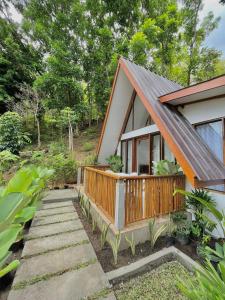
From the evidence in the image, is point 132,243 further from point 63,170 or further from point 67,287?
point 63,170

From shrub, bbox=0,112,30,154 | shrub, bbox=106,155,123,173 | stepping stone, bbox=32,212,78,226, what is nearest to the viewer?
stepping stone, bbox=32,212,78,226

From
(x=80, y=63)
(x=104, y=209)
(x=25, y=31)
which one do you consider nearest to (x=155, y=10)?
(x=80, y=63)

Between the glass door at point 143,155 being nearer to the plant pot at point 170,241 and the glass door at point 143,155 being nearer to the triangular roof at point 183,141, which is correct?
the triangular roof at point 183,141

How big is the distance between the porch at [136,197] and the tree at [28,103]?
14342 mm

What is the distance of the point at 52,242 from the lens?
3518 millimetres

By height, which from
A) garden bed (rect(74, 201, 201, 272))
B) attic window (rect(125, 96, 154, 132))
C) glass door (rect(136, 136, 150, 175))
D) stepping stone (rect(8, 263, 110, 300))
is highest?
attic window (rect(125, 96, 154, 132))

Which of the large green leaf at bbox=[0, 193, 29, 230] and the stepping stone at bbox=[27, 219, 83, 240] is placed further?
the stepping stone at bbox=[27, 219, 83, 240]

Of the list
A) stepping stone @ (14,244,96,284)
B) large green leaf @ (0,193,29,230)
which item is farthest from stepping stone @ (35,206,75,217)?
large green leaf @ (0,193,29,230)

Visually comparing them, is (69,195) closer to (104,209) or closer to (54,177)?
(54,177)

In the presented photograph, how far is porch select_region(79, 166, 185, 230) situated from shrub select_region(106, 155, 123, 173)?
3.65m

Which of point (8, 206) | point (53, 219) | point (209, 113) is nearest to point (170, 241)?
point (53, 219)

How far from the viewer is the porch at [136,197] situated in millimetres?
3537

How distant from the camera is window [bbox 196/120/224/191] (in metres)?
4.09

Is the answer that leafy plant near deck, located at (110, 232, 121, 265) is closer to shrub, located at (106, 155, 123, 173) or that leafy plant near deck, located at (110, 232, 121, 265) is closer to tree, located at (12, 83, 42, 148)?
shrub, located at (106, 155, 123, 173)
